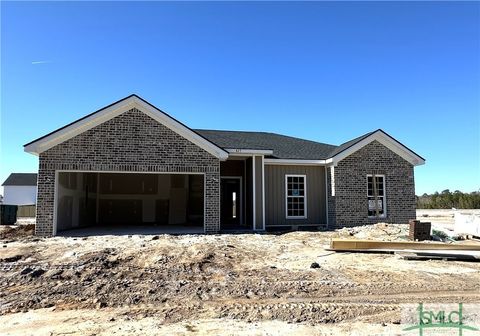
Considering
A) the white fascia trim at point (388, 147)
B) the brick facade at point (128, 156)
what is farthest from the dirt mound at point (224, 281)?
the white fascia trim at point (388, 147)

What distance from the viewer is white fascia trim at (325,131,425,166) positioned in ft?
61.3

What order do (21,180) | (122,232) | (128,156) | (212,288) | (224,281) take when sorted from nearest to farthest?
(212,288), (224,281), (128,156), (122,232), (21,180)

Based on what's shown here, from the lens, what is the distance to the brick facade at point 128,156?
15281mm

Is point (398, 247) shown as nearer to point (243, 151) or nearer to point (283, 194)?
point (283, 194)

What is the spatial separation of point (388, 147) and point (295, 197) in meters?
5.09

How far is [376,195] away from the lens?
19031 millimetres

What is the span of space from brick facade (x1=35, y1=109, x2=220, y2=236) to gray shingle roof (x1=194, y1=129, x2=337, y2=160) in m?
2.12

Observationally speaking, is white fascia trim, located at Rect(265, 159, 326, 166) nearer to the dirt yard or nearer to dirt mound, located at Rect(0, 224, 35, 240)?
the dirt yard

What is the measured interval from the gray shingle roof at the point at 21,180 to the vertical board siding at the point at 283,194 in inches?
1531

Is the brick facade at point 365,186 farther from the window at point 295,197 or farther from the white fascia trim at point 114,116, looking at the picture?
the white fascia trim at point 114,116

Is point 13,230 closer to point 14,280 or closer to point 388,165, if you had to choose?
point 14,280

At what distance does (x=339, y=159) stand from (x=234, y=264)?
396 inches

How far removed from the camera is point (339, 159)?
1852 centimetres

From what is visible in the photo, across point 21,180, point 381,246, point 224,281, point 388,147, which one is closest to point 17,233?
point 224,281
